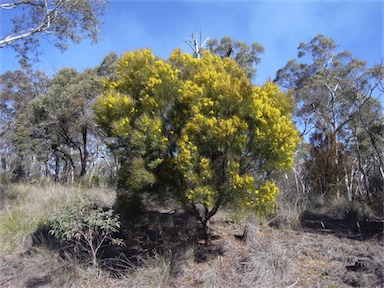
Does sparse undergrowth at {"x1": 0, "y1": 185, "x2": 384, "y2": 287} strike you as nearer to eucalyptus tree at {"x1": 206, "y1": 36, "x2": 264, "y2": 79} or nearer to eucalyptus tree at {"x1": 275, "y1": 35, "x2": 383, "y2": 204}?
eucalyptus tree at {"x1": 275, "y1": 35, "x2": 383, "y2": 204}

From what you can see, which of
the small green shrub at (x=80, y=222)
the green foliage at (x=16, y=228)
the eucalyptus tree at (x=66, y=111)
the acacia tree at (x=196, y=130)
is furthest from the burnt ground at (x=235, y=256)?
the eucalyptus tree at (x=66, y=111)

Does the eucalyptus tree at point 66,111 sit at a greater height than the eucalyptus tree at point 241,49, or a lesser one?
lesser

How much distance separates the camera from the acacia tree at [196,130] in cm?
543

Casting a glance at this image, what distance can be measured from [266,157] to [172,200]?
2003mm

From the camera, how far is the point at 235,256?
6.52 metres

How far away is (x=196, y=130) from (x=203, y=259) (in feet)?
8.50

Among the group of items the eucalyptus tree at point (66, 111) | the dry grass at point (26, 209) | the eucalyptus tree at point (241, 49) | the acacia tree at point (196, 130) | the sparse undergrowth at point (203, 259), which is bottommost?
the sparse undergrowth at point (203, 259)

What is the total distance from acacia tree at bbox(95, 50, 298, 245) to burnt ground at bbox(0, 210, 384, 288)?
0.93 m

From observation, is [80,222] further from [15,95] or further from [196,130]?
[15,95]

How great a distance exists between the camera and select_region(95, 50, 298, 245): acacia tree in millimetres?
5426

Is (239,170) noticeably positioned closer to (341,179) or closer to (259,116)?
(259,116)

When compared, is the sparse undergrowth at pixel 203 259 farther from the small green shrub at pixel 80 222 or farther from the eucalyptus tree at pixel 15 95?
the eucalyptus tree at pixel 15 95

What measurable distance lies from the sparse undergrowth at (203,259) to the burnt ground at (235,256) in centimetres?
2

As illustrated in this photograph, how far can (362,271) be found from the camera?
17.6 feet
